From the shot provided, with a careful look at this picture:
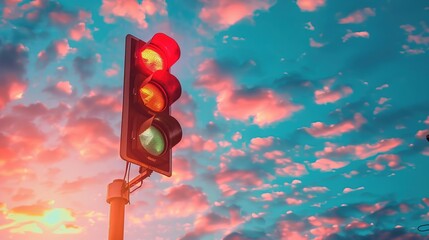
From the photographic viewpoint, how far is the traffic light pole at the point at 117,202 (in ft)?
9.68

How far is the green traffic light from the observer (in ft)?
11.2

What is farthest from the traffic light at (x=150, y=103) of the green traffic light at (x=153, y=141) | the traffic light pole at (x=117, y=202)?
the traffic light pole at (x=117, y=202)

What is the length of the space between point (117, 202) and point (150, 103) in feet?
2.96

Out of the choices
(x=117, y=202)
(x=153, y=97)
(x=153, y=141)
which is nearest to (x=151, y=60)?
(x=153, y=97)

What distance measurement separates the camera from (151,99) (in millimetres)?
3625

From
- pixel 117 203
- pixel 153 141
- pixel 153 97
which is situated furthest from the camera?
pixel 153 97

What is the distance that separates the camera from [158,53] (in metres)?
3.84

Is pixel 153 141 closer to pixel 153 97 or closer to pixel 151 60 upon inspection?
pixel 153 97

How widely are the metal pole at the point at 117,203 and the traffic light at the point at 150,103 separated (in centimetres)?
21

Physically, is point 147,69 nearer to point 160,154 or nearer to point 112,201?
point 160,154

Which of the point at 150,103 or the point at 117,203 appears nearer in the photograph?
the point at 117,203

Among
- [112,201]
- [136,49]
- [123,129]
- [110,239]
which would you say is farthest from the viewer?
[136,49]

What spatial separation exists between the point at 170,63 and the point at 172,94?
0.38 meters

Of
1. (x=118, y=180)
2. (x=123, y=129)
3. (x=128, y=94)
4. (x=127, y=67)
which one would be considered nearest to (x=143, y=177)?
(x=118, y=180)
